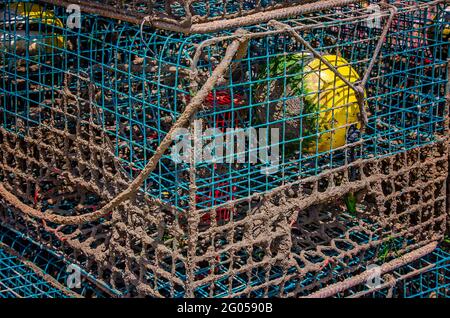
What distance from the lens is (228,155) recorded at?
2500mm

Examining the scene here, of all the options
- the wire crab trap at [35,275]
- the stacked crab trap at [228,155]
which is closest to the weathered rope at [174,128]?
the stacked crab trap at [228,155]

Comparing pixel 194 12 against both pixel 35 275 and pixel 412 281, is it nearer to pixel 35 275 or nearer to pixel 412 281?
pixel 35 275

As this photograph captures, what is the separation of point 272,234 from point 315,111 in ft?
1.58

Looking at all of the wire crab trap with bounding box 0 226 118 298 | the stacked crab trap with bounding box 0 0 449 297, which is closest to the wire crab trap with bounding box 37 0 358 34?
the stacked crab trap with bounding box 0 0 449 297

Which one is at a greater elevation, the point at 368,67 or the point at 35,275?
the point at 368,67

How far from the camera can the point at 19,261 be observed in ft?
10.6

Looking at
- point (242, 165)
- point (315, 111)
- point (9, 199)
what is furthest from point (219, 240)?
point (9, 199)

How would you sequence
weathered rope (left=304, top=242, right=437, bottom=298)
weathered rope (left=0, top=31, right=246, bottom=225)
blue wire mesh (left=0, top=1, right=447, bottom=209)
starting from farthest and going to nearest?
weathered rope (left=304, top=242, right=437, bottom=298) → blue wire mesh (left=0, top=1, right=447, bottom=209) → weathered rope (left=0, top=31, right=246, bottom=225)

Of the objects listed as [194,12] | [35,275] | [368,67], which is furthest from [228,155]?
[35,275]

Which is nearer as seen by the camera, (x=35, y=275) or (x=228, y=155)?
(x=228, y=155)

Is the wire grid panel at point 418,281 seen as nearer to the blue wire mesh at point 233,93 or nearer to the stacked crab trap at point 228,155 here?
the stacked crab trap at point 228,155

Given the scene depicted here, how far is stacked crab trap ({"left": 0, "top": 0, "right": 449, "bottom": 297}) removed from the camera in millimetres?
2463

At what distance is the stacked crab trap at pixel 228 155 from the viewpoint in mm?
2463

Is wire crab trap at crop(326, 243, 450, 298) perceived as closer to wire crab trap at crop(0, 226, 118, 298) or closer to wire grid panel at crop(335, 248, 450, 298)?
wire grid panel at crop(335, 248, 450, 298)
